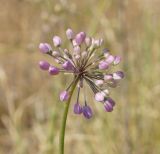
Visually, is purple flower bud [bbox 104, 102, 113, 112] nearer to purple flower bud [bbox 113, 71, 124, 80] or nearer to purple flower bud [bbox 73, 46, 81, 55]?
purple flower bud [bbox 113, 71, 124, 80]

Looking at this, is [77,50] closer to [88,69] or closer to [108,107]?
[88,69]

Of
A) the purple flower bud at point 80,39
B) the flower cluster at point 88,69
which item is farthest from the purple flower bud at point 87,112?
the purple flower bud at point 80,39

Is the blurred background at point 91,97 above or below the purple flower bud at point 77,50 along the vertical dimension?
above

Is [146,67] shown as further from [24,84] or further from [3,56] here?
[3,56]

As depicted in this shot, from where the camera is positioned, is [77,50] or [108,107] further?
[77,50]

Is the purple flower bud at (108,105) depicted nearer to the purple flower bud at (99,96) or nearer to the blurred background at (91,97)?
the purple flower bud at (99,96)

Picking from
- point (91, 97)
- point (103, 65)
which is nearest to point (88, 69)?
point (103, 65)
